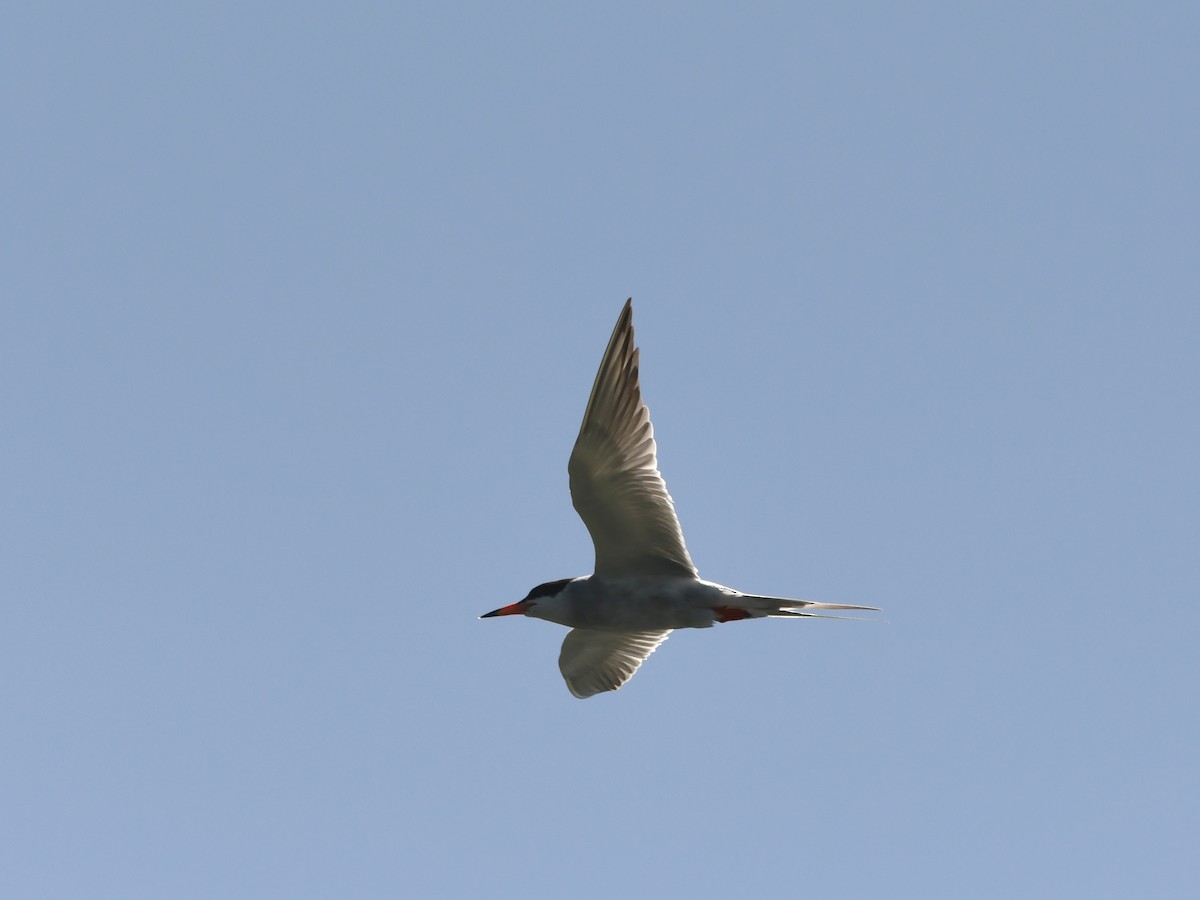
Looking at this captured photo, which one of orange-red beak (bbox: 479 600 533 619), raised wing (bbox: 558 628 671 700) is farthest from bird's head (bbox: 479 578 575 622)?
raised wing (bbox: 558 628 671 700)

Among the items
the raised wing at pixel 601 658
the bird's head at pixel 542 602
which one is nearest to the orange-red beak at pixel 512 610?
the bird's head at pixel 542 602

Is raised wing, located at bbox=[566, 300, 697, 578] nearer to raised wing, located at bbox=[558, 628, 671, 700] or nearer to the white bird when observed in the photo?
the white bird

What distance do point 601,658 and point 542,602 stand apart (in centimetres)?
182

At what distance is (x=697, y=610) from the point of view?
1125 centimetres

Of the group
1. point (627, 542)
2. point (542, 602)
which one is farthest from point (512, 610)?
point (627, 542)

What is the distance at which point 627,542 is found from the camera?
11.4m

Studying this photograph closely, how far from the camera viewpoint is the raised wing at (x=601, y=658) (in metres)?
13.4

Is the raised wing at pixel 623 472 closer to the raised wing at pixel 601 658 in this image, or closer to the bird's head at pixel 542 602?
the bird's head at pixel 542 602

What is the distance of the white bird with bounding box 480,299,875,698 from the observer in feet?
35.9

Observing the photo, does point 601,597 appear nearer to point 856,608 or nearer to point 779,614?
point 779,614

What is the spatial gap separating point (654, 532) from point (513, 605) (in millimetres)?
1830

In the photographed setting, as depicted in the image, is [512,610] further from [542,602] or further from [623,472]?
[623,472]

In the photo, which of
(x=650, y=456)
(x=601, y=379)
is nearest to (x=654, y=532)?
(x=650, y=456)

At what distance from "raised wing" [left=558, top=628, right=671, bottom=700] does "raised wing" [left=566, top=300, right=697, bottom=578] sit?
2.19 metres
